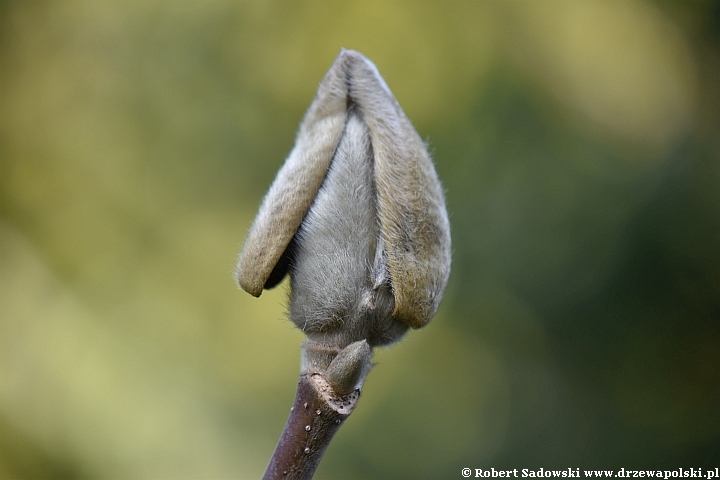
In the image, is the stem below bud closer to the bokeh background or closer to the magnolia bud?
the magnolia bud

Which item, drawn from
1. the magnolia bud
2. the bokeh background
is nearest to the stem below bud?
the magnolia bud

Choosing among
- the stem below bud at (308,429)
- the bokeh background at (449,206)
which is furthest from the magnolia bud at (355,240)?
the bokeh background at (449,206)

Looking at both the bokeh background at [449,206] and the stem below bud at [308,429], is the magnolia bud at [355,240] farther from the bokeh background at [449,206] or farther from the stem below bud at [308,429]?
the bokeh background at [449,206]

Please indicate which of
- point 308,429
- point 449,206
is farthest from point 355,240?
point 449,206

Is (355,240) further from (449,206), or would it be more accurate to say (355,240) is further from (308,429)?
(449,206)

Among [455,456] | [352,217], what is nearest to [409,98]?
[455,456]
